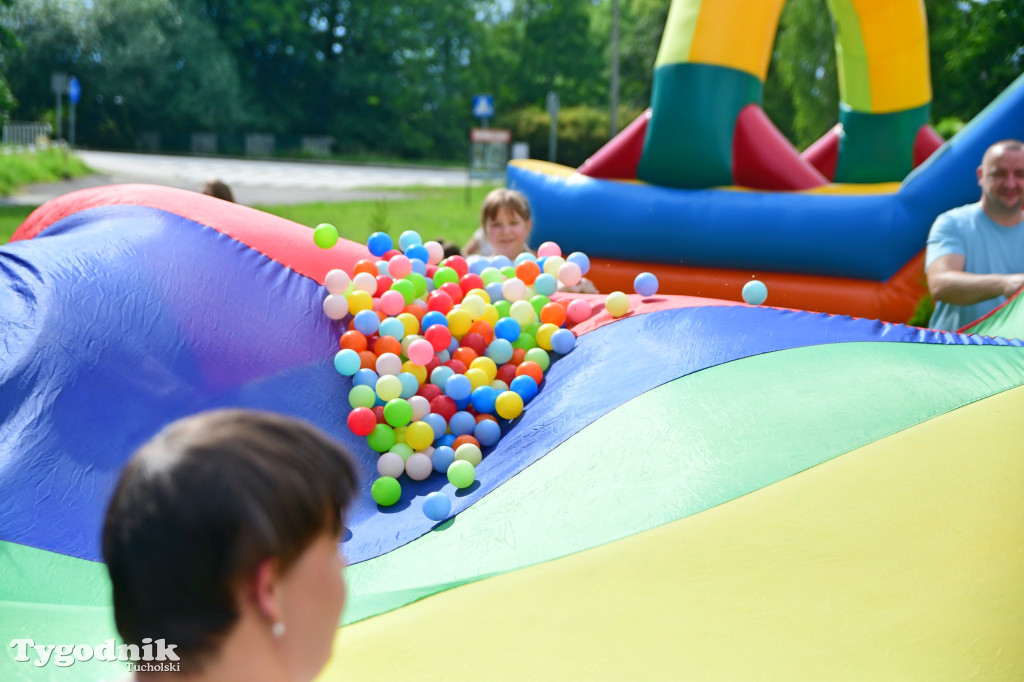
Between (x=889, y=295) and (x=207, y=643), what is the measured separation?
399 cm

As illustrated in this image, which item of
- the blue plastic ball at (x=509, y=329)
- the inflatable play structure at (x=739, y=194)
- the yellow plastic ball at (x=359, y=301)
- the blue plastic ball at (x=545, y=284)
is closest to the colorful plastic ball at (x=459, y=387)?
the blue plastic ball at (x=509, y=329)

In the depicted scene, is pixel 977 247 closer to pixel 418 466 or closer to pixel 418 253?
pixel 418 253

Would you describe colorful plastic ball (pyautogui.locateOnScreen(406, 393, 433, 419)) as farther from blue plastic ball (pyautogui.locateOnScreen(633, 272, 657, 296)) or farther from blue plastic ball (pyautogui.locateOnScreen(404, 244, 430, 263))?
blue plastic ball (pyautogui.locateOnScreen(633, 272, 657, 296))

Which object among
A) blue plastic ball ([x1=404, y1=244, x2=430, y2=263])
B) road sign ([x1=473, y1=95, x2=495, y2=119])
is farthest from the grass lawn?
blue plastic ball ([x1=404, y1=244, x2=430, y2=263])

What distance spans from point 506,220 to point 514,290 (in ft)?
2.78

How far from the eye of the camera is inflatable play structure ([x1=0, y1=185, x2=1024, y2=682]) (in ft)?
5.26

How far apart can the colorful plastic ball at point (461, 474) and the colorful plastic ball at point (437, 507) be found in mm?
92

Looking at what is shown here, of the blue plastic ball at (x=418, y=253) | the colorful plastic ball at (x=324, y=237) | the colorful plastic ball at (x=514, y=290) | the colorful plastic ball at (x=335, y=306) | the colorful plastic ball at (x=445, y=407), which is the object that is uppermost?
the colorful plastic ball at (x=324, y=237)

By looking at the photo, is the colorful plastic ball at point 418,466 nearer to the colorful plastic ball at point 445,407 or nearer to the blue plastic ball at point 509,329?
the colorful plastic ball at point 445,407

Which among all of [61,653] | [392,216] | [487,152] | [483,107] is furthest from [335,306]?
[487,152]

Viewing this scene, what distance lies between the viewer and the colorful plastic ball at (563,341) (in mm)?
2580

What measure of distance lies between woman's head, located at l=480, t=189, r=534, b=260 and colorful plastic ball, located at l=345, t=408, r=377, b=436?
52.7 inches

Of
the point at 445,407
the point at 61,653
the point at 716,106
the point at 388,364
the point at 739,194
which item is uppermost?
the point at 716,106

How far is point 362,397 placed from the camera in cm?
244
